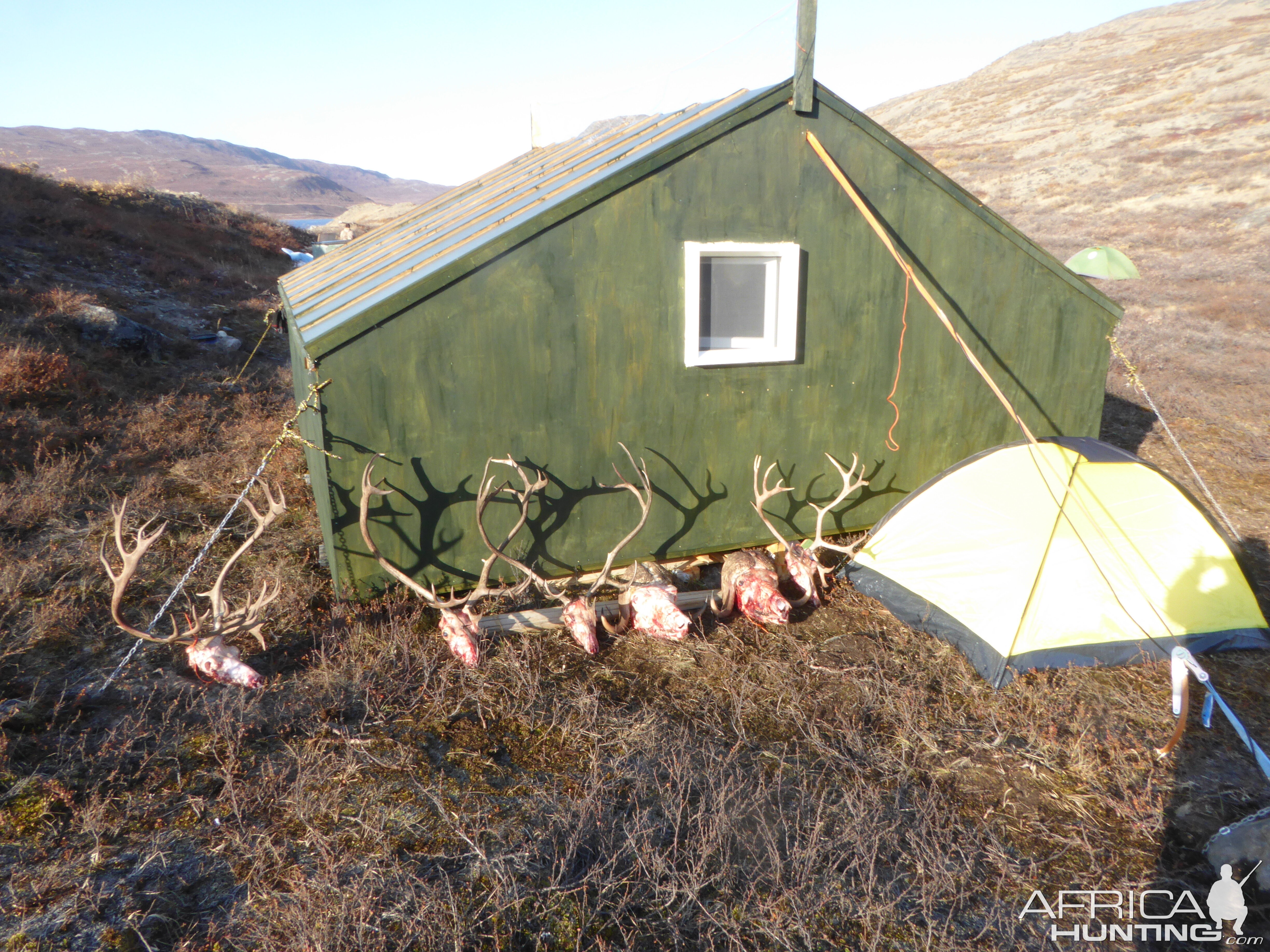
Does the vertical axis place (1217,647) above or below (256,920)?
below

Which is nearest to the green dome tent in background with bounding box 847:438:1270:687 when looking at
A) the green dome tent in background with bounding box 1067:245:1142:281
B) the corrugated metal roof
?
the corrugated metal roof

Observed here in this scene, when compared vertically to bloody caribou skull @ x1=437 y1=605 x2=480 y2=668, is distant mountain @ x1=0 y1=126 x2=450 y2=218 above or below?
above

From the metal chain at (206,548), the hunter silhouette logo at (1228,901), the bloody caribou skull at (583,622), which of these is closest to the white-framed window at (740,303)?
the bloody caribou skull at (583,622)

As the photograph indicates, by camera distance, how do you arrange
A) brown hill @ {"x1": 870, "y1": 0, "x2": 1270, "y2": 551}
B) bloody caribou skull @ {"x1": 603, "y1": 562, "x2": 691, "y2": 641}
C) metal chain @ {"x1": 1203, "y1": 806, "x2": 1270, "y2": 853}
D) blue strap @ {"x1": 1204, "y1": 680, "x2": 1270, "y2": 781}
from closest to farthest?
1. metal chain @ {"x1": 1203, "y1": 806, "x2": 1270, "y2": 853}
2. blue strap @ {"x1": 1204, "y1": 680, "x2": 1270, "y2": 781}
3. bloody caribou skull @ {"x1": 603, "y1": 562, "x2": 691, "y2": 641}
4. brown hill @ {"x1": 870, "y1": 0, "x2": 1270, "y2": 551}

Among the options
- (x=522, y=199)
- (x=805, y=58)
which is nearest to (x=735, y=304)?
(x=805, y=58)

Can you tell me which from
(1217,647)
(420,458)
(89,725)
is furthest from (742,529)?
(89,725)

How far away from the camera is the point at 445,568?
579 centimetres

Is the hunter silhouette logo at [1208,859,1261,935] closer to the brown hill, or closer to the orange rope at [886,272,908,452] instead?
→ the orange rope at [886,272,908,452]

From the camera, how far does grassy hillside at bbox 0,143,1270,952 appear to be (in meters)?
3.15

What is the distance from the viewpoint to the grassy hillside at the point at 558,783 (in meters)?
3.15

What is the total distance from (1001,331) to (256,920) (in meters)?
7.68

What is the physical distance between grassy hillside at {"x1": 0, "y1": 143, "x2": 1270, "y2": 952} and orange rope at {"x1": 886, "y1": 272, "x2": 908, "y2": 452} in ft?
6.29

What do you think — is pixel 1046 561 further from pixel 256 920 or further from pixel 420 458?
pixel 256 920

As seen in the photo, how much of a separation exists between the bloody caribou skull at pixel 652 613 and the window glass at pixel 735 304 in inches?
96.5
